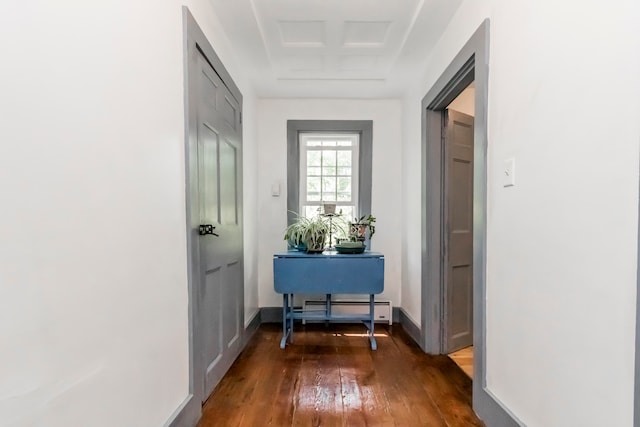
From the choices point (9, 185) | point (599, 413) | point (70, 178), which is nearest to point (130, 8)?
point (70, 178)

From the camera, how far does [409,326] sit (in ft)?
9.89

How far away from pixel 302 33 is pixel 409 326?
253 centimetres

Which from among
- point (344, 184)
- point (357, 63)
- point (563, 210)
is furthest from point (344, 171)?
point (563, 210)

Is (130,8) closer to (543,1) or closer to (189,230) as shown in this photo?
(189,230)

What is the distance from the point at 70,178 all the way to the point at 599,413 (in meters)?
1.62

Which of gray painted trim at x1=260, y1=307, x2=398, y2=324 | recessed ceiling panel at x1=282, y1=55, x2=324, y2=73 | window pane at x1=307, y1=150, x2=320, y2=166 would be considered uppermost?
recessed ceiling panel at x1=282, y1=55, x2=324, y2=73

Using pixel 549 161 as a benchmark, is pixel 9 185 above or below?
below

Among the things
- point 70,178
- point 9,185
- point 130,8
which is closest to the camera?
point 9,185

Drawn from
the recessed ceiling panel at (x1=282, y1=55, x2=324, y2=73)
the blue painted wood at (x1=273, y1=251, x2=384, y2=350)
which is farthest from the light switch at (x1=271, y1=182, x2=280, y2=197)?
the recessed ceiling panel at (x1=282, y1=55, x2=324, y2=73)

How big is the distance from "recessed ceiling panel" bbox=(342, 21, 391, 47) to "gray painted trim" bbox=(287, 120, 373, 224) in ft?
3.48

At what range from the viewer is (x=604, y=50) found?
0.96 metres

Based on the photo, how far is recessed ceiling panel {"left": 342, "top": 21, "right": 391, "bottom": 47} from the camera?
2174 mm

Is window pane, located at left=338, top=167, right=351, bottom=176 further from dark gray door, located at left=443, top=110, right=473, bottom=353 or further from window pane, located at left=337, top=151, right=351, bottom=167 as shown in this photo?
dark gray door, located at left=443, top=110, right=473, bottom=353

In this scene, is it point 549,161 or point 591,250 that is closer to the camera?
point 591,250
